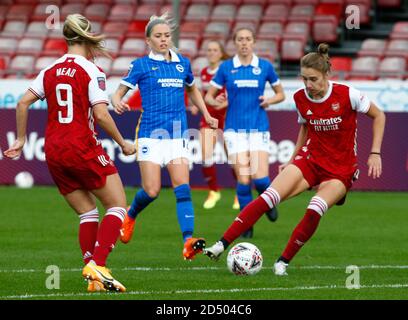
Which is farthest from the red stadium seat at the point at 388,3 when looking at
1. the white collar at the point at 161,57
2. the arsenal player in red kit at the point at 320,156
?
the arsenal player in red kit at the point at 320,156

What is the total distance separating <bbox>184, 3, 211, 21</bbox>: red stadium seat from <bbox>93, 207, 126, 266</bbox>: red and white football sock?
647 inches

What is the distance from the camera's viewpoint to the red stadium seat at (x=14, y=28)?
2511 centimetres

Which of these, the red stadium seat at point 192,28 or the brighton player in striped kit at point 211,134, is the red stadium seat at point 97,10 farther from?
the brighton player in striped kit at point 211,134

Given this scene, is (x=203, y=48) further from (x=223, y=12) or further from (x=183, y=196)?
(x=183, y=196)

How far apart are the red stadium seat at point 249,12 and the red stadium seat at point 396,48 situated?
3049mm

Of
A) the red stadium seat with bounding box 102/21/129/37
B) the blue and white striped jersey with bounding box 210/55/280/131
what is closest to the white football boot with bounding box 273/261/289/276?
the blue and white striped jersey with bounding box 210/55/280/131

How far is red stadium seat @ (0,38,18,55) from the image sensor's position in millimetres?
24094

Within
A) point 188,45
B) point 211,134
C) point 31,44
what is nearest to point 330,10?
point 188,45

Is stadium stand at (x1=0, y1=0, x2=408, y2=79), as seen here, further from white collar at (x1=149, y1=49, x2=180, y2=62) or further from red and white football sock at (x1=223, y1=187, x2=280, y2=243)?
red and white football sock at (x1=223, y1=187, x2=280, y2=243)

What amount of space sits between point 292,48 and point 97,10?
5.39 m

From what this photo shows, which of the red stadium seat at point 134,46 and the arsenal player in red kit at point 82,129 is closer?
the arsenal player in red kit at point 82,129

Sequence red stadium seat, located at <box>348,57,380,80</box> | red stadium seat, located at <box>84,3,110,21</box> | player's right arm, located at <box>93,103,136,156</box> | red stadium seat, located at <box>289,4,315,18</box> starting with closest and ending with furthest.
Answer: player's right arm, located at <box>93,103,136,156</box> < red stadium seat, located at <box>348,57,380,80</box> < red stadium seat, located at <box>289,4,315,18</box> < red stadium seat, located at <box>84,3,110,21</box>

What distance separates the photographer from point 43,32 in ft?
82.1
